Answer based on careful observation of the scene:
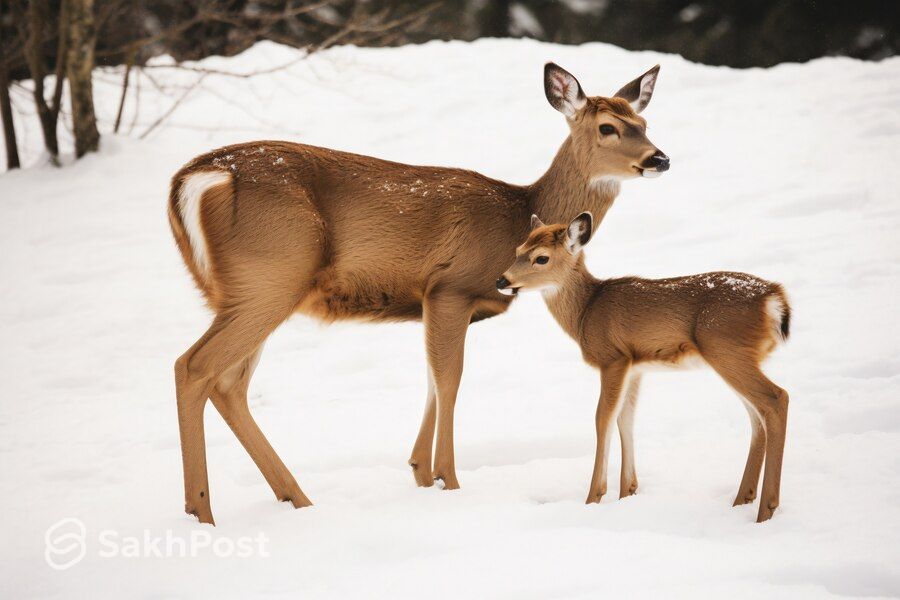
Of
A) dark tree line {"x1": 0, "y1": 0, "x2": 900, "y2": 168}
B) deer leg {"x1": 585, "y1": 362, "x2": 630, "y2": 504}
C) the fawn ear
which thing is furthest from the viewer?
dark tree line {"x1": 0, "y1": 0, "x2": 900, "y2": 168}

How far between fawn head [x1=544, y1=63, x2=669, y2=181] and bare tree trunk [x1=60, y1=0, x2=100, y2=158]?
20.4 feet

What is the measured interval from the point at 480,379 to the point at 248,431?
2.13 meters

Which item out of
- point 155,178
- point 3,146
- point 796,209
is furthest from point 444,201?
point 3,146

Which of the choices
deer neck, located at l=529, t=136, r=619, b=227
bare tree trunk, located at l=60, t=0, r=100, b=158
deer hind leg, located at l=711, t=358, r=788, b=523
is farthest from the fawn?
bare tree trunk, located at l=60, t=0, r=100, b=158

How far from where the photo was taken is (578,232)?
5160mm

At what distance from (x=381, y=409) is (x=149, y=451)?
1.51m

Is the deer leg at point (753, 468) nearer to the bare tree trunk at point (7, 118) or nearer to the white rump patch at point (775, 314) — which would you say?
the white rump patch at point (775, 314)

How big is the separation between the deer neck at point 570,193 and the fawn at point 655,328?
25 centimetres

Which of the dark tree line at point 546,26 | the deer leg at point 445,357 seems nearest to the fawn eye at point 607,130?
the deer leg at point 445,357

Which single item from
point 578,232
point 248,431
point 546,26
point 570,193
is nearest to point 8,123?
→ point 248,431

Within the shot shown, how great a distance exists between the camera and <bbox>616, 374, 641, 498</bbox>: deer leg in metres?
4.89

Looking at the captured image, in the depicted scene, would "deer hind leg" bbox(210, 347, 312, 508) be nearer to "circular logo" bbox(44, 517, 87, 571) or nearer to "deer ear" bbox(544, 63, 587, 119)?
"circular logo" bbox(44, 517, 87, 571)

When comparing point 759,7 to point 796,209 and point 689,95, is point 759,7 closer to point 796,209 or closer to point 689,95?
point 689,95

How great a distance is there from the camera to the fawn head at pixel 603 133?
5172 mm
